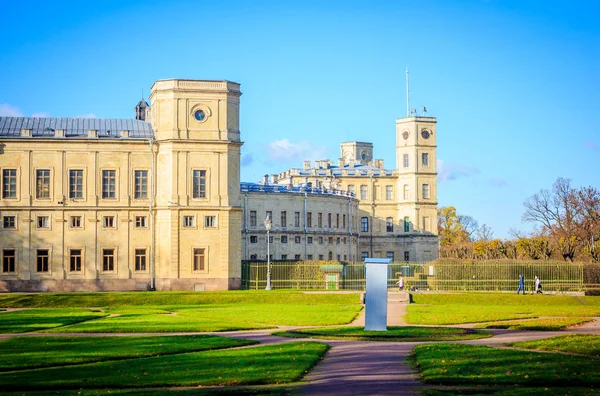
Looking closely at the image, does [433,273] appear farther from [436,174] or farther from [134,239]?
[436,174]

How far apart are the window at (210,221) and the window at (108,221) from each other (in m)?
7.11

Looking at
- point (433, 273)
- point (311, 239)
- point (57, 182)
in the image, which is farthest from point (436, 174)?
point (57, 182)

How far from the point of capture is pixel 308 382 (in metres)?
23.5

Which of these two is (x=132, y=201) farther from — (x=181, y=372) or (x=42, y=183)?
(x=181, y=372)

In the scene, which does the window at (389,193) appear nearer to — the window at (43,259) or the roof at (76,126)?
the roof at (76,126)

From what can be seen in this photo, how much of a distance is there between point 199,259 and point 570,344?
143 feet

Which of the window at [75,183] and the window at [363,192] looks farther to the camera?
the window at [363,192]

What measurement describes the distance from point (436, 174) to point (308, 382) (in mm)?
91982

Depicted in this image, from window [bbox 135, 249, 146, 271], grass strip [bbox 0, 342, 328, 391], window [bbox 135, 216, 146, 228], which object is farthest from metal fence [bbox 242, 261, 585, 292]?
grass strip [bbox 0, 342, 328, 391]

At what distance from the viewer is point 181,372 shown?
24.9 meters

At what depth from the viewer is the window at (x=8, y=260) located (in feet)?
231

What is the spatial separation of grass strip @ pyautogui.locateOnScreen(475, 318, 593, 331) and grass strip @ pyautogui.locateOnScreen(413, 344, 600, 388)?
9.47 m

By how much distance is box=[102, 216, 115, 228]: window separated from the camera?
71812mm

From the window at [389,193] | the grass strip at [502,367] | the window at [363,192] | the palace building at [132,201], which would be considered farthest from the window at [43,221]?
the window at [389,193]
